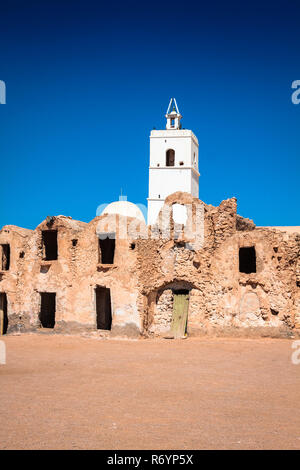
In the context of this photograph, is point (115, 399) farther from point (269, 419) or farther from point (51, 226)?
point (51, 226)

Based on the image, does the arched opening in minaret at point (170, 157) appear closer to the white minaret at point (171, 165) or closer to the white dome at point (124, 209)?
the white minaret at point (171, 165)

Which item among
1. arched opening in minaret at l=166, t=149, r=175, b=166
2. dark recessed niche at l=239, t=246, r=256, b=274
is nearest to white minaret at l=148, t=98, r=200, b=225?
arched opening in minaret at l=166, t=149, r=175, b=166

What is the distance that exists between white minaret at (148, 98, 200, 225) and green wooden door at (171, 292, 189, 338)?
26434mm

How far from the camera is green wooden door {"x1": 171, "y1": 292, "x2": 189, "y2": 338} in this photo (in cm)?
2017

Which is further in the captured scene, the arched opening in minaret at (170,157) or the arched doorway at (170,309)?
the arched opening in minaret at (170,157)

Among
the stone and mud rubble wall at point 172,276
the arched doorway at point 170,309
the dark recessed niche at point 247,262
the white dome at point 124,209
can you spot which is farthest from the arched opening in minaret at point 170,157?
the arched doorway at point 170,309

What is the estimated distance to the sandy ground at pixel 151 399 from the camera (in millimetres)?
6391

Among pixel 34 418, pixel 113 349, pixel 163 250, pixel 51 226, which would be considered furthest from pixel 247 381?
pixel 51 226

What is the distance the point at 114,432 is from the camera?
21.8 ft

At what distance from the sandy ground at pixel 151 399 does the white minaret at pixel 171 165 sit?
3217 cm

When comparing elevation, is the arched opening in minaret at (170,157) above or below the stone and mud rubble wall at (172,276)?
above

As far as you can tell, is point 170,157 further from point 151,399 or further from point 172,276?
point 151,399

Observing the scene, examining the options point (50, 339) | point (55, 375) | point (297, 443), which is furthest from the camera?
point (50, 339)
